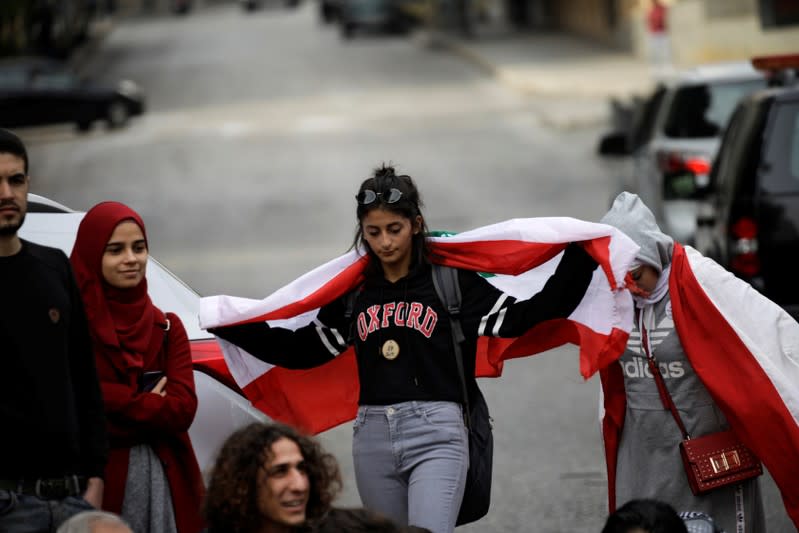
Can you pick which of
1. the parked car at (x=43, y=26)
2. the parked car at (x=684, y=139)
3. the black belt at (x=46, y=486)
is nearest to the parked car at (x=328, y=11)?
the parked car at (x=43, y=26)

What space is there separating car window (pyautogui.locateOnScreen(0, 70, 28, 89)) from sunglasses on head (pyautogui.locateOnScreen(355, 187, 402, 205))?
99.2 feet

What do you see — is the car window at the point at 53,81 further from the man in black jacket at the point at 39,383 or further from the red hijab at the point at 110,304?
the man in black jacket at the point at 39,383

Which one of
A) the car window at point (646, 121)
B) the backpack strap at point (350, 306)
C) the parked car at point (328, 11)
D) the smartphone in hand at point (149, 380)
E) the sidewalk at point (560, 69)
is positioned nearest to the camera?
the smartphone in hand at point (149, 380)

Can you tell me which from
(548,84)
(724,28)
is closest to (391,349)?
(724,28)

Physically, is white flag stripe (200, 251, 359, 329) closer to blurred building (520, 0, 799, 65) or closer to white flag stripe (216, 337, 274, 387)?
white flag stripe (216, 337, 274, 387)

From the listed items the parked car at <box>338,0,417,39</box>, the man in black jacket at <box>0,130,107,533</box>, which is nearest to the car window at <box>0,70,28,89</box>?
the parked car at <box>338,0,417,39</box>

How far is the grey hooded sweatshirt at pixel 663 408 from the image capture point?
5676 mm

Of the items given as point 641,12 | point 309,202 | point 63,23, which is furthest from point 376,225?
point 63,23

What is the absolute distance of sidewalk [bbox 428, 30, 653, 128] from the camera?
106 feet

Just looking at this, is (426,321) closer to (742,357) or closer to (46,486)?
(742,357)

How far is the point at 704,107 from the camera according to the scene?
1482cm

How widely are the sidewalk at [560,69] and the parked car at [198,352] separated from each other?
77.3 feet

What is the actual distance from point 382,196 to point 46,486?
1.63 m

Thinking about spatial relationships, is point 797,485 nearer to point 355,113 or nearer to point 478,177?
point 478,177
